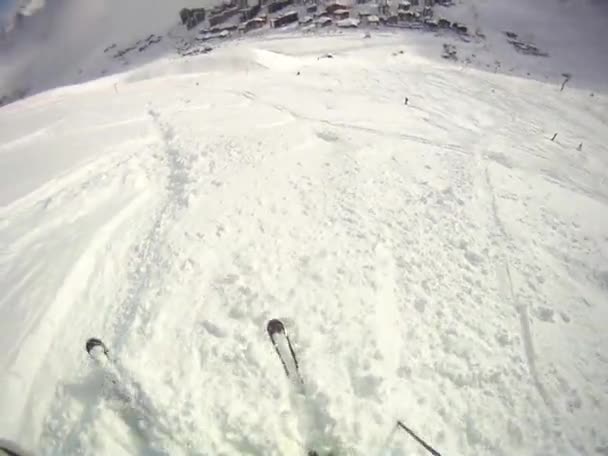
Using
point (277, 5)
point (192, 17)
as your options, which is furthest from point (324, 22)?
point (192, 17)

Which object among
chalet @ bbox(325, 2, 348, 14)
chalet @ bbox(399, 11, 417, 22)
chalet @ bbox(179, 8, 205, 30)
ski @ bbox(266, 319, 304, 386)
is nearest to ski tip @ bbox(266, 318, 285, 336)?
ski @ bbox(266, 319, 304, 386)

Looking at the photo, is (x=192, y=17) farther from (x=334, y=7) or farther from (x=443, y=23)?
(x=443, y=23)

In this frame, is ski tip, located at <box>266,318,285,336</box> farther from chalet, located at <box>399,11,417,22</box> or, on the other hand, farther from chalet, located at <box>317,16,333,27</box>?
chalet, located at <box>399,11,417,22</box>

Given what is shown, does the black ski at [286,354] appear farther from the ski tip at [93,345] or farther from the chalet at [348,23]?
the chalet at [348,23]

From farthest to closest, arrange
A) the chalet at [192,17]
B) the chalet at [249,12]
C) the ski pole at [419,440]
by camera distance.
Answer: the chalet at [192,17], the chalet at [249,12], the ski pole at [419,440]

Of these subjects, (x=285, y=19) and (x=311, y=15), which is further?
(x=311, y=15)

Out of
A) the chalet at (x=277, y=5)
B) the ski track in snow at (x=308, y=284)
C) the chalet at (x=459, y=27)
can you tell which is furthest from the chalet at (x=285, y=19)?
the ski track in snow at (x=308, y=284)

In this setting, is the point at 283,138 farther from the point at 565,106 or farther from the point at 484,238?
the point at 565,106
